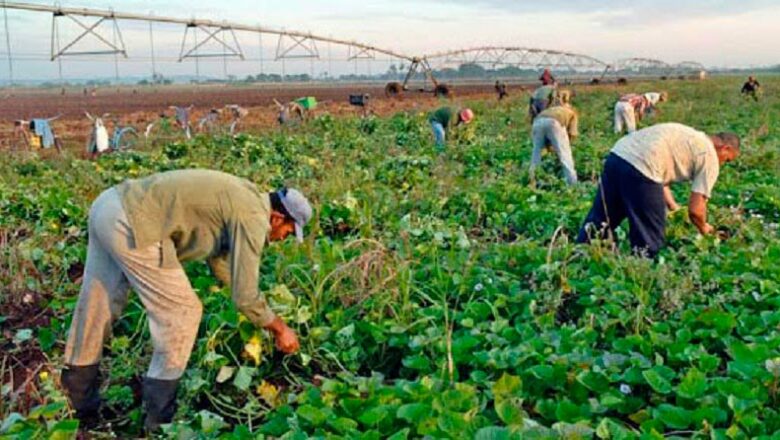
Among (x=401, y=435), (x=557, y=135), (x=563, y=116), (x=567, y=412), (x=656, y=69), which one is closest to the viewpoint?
(x=401, y=435)

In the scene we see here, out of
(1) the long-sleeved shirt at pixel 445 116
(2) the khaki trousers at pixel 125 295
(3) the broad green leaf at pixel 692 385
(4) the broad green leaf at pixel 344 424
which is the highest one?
(1) the long-sleeved shirt at pixel 445 116

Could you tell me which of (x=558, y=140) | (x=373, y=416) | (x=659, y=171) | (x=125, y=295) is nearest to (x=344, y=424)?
(x=373, y=416)

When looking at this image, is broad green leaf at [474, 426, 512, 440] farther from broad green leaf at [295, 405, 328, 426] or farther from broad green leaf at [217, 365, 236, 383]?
broad green leaf at [217, 365, 236, 383]

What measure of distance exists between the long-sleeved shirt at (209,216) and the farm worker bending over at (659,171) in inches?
103

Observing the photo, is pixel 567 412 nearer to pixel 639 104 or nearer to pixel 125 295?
pixel 125 295

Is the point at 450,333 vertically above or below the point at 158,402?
above

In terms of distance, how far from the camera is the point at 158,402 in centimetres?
329

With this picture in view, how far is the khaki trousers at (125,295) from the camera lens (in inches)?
125

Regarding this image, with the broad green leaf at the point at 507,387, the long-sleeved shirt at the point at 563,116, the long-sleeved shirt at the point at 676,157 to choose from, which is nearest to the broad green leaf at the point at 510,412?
the broad green leaf at the point at 507,387

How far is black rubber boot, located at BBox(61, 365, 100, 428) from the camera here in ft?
11.4

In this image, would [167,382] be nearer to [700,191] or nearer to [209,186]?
[209,186]

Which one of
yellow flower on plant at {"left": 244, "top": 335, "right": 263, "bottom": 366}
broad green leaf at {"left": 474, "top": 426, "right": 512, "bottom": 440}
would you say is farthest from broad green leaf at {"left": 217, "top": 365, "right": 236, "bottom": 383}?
broad green leaf at {"left": 474, "top": 426, "right": 512, "bottom": 440}

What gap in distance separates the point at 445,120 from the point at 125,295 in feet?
27.7

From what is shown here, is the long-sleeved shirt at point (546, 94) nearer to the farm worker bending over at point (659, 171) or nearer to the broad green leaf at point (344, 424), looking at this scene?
the farm worker bending over at point (659, 171)
